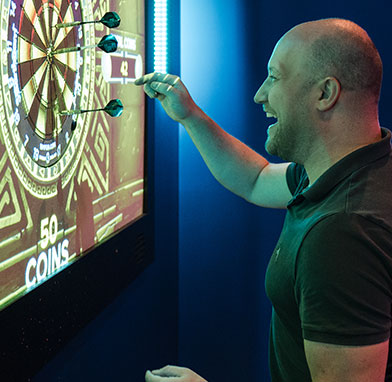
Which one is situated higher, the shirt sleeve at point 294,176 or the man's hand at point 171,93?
the man's hand at point 171,93

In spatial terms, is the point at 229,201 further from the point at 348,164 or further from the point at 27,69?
the point at 27,69

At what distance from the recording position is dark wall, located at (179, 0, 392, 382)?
2600mm

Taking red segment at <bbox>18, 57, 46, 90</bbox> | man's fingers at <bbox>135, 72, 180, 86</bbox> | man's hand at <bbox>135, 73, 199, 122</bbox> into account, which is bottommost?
man's hand at <bbox>135, 73, 199, 122</bbox>

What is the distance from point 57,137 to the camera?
1.38m

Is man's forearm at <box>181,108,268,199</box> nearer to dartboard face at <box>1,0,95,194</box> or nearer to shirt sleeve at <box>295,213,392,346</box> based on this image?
dartboard face at <box>1,0,95,194</box>

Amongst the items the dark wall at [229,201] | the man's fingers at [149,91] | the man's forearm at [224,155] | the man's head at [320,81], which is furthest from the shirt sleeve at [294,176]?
the dark wall at [229,201]

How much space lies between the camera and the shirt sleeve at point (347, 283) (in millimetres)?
1123

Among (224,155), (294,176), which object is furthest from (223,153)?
(294,176)

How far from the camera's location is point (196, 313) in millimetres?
2805

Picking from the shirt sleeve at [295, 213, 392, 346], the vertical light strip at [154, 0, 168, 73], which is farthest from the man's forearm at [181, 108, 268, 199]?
the shirt sleeve at [295, 213, 392, 346]

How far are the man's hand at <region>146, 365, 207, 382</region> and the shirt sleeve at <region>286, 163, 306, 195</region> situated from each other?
75 centimetres

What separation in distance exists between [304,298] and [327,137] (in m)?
0.40

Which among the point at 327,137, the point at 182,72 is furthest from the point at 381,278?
the point at 182,72

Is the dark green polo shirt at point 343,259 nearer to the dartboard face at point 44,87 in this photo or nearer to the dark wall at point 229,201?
the dartboard face at point 44,87
